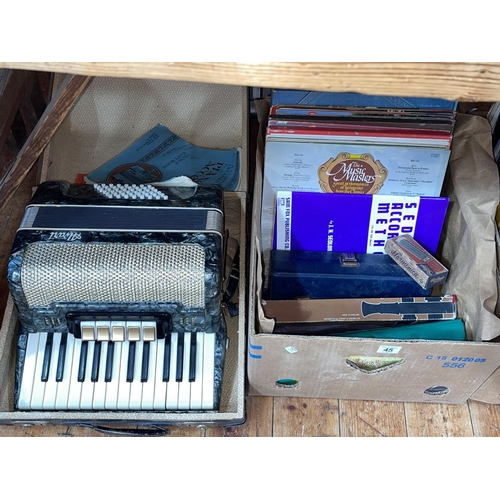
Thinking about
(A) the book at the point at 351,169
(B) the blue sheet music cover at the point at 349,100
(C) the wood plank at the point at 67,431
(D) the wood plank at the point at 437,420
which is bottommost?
(C) the wood plank at the point at 67,431

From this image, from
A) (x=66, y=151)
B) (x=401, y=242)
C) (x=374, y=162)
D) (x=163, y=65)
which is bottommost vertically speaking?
(x=163, y=65)

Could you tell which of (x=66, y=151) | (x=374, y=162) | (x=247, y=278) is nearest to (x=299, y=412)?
(x=247, y=278)

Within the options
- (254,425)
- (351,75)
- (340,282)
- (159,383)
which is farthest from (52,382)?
(351,75)

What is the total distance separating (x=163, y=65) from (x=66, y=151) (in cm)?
105

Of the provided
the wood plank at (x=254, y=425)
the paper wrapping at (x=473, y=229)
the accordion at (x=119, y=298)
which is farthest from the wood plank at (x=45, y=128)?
the paper wrapping at (x=473, y=229)

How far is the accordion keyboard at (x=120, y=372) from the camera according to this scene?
1393mm

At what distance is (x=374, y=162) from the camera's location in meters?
1.43

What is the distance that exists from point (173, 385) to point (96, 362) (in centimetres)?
19

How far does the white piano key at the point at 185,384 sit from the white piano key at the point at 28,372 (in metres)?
0.35

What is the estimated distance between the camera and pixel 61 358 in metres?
1.42

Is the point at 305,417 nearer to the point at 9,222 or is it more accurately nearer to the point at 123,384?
the point at 123,384

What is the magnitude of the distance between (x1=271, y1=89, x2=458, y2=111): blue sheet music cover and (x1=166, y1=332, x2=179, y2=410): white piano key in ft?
2.02

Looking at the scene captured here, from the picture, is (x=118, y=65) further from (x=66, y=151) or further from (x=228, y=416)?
(x=66, y=151)

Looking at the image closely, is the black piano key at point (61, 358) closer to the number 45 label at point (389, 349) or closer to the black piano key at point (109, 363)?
the black piano key at point (109, 363)
